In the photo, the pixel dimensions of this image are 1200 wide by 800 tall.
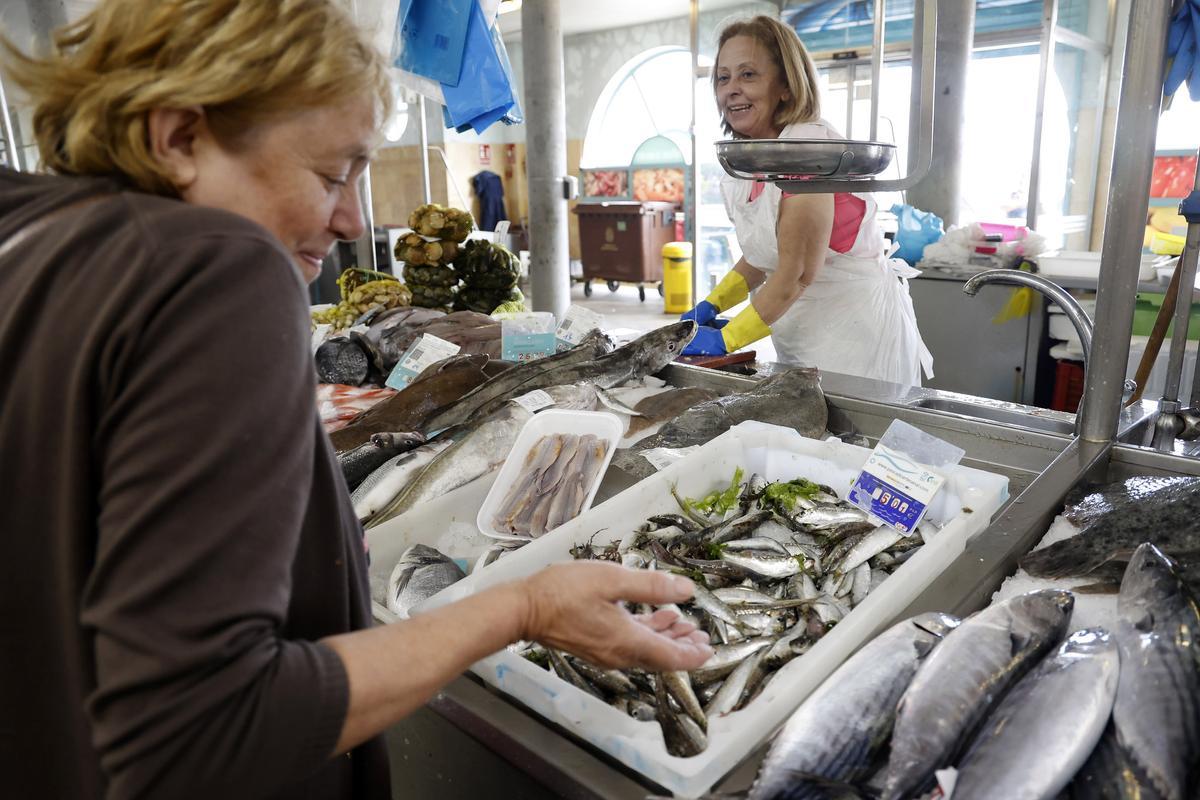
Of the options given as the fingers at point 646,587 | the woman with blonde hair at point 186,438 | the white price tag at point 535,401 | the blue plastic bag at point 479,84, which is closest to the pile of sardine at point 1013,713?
the fingers at point 646,587

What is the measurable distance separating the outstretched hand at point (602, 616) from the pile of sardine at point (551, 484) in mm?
915

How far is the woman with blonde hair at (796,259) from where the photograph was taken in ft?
11.1

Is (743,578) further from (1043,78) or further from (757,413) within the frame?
(1043,78)

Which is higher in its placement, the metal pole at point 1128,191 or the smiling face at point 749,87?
the smiling face at point 749,87

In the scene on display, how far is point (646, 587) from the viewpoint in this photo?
3.53 feet

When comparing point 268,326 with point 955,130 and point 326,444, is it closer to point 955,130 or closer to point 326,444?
point 326,444

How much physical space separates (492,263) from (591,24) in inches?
457

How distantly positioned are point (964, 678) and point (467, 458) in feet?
4.80

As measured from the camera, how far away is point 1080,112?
10.3m

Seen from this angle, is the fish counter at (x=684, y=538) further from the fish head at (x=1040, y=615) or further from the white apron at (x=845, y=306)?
the white apron at (x=845, y=306)

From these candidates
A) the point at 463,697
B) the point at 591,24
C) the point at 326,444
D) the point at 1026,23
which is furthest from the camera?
the point at 591,24

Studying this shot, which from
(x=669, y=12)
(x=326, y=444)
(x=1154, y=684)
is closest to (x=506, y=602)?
(x=326, y=444)

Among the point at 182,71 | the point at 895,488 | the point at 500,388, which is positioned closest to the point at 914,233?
the point at 500,388

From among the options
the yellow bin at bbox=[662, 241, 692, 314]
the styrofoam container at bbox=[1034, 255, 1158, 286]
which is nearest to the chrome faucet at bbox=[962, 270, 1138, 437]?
the styrofoam container at bbox=[1034, 255, 1158, 286]
